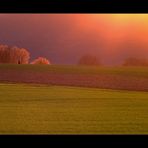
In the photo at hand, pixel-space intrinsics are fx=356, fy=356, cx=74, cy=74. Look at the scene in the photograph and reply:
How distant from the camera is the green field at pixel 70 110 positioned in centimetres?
357

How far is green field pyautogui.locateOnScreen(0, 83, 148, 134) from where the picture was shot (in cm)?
357

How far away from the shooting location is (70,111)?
13.0 feet

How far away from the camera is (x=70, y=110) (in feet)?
13.1

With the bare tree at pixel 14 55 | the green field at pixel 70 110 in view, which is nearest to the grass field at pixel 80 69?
the bare tree at pixel 14 55

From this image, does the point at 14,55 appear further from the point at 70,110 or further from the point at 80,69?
the point at 70,110

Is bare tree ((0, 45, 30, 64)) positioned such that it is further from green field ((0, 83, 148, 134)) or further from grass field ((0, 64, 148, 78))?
green field ((0, 83, 148, 134))

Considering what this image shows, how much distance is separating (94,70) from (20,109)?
1214 mm

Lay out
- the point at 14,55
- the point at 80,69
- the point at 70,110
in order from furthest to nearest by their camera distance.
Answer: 1. the point at 80,69
2. the point at 14,55
3. the point at 70,110

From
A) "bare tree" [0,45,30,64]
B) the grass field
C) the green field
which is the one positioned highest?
"bare tree" [0,45,30,64]

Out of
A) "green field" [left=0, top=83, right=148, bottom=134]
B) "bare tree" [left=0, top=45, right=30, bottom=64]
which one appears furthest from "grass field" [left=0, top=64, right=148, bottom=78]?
"green field" [left=0, top=83, right=148, bottom=134]

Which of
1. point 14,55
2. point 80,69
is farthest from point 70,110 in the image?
point 14,55
